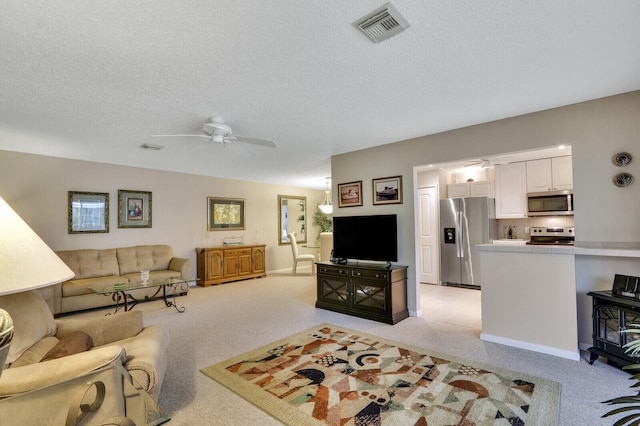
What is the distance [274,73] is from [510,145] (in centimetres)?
274

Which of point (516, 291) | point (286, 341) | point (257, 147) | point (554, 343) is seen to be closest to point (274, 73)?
point (257, 147)

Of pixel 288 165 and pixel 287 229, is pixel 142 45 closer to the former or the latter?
pixel 288 165

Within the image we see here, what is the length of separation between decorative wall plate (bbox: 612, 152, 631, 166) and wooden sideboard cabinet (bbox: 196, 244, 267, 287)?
20.9 ft

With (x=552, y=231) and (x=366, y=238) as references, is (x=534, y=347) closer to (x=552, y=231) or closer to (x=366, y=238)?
(x=366, y=238)

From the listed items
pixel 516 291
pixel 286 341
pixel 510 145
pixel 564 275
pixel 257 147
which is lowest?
pixel 286 341

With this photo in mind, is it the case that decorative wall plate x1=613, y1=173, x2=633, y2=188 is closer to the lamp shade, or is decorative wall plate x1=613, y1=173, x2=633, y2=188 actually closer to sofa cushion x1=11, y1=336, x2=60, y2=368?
the lamp shade

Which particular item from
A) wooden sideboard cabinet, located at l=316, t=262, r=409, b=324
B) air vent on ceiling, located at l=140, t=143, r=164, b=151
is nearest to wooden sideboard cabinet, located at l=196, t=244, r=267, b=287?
air vent on ceiling, located at l=140, t=143, r=164, b=151

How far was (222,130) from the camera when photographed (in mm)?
3330

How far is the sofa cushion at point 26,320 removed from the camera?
192 cm

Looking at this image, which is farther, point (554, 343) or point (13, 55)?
point (554, 343)

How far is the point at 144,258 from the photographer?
5742 millimetres

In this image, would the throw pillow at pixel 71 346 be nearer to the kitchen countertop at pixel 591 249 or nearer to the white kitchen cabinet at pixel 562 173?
the kitchen countertop at pixel 591 249

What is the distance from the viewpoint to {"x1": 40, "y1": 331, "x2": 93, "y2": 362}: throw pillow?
1860mm

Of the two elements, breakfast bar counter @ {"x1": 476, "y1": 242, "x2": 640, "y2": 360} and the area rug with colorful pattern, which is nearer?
the area rug with colorful pattern
